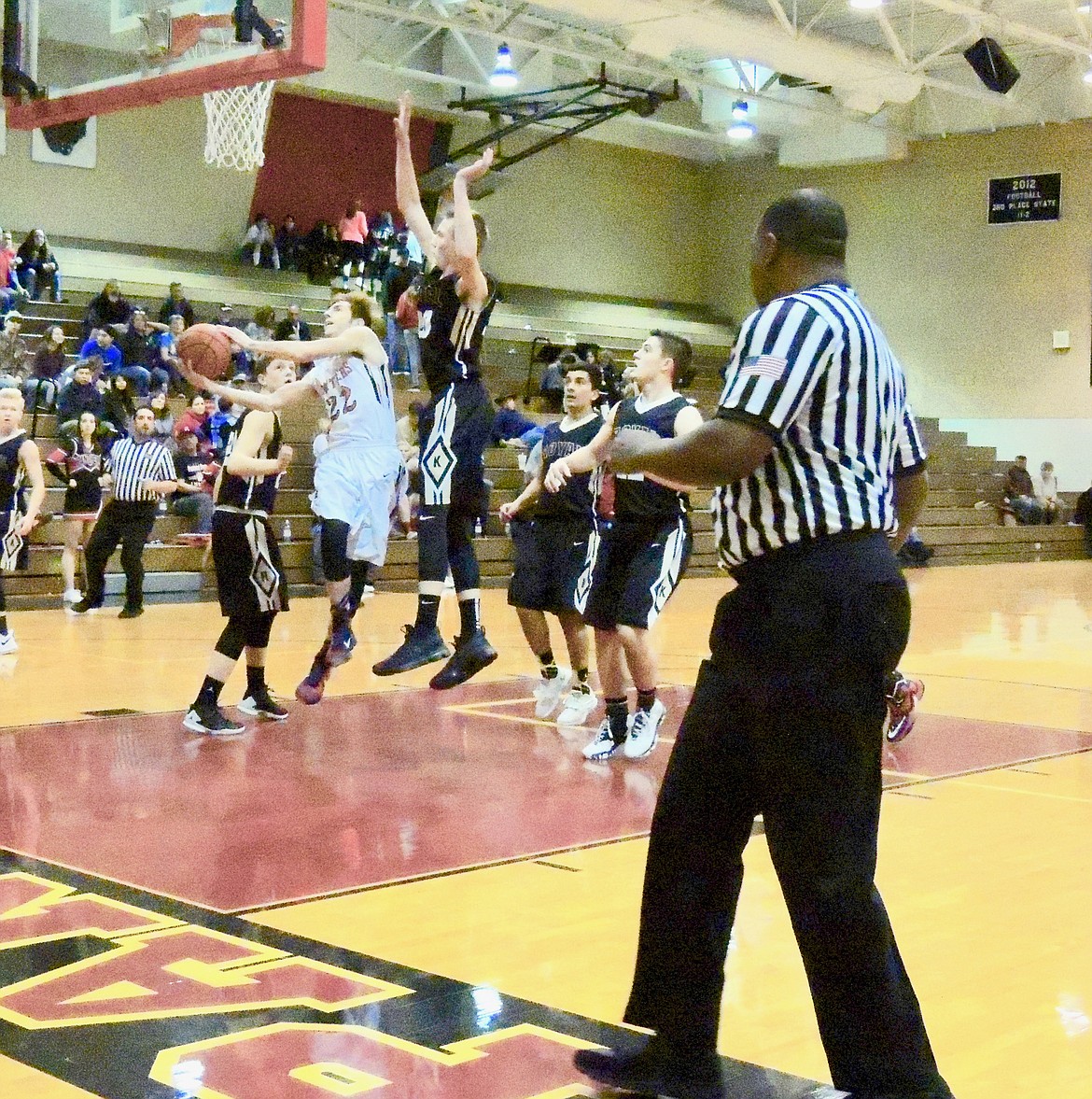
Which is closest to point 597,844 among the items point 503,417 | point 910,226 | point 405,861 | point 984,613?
point 405,861

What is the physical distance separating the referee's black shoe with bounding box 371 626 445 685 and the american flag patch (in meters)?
3.33

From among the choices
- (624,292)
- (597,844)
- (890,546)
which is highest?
(624,292)

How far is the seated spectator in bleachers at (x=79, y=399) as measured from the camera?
612 inches

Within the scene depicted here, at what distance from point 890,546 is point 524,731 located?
4.95m

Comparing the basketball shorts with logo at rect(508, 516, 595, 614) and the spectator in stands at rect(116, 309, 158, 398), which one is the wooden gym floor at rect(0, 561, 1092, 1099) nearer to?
the basketball shorts with logo at rect(508, 516, 595, 614)

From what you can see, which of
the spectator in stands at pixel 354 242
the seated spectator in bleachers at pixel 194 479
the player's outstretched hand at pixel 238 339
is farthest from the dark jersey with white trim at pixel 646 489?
the spectator in stands at pixel 354 242

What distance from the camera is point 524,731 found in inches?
311

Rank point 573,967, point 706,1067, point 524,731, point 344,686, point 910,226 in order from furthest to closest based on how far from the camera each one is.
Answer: point 910,226 < point 344,686 < point 524,731 < point 573,967 < point 706,1067

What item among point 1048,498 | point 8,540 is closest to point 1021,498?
point 1048,498

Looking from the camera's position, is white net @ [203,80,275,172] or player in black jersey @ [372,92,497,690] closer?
player in black jersey @ [372,92,497,690]

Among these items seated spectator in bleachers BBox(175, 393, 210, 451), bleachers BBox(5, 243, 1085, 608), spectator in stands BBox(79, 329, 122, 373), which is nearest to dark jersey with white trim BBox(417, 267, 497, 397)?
bleachers BBox(5, 243, 1085, 608)

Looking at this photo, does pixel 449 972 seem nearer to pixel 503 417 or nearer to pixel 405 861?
pixel 405 861

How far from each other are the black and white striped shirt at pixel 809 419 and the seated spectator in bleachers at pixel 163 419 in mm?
12632

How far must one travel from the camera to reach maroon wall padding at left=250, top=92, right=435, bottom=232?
79.1 ft
